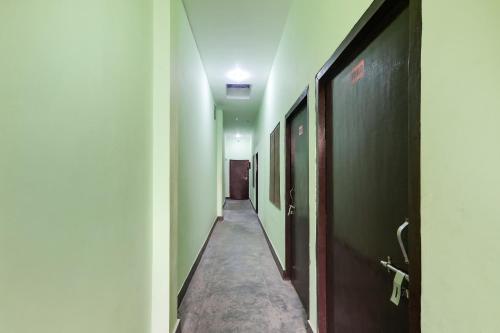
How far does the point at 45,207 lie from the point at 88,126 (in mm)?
379

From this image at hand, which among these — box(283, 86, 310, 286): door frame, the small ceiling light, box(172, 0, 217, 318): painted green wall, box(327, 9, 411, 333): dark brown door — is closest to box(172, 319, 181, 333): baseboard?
box(172, 0, 217, 318): painted green wall

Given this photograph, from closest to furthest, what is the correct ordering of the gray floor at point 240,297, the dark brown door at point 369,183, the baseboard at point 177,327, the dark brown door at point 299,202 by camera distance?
the dark brown door at point 369,183 < the baseboard at point 177,327 < the gray floor at point 240,297 < the dark brown door at point 299,202

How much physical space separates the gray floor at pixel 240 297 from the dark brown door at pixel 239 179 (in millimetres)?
8534

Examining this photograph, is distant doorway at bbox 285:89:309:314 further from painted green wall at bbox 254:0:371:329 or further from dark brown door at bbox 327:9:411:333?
dark brown door at bbox 327:9:411:333

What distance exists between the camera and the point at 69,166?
3.15 ft

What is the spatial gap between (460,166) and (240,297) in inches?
100

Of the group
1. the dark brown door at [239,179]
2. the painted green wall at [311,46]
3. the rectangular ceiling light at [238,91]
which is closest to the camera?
the painted green wall at [311,46]

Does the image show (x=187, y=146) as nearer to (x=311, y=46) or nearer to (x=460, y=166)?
(x=311, y=46)

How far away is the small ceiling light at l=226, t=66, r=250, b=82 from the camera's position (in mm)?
4471

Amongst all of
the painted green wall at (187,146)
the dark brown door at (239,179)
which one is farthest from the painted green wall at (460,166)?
the dark brown door at (239,179)

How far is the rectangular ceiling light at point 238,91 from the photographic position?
536 centimetres

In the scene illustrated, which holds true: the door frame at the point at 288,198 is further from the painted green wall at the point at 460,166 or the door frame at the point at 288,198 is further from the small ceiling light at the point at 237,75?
the painted green wall at the point at 460,166

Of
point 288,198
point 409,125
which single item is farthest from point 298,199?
point 409,125

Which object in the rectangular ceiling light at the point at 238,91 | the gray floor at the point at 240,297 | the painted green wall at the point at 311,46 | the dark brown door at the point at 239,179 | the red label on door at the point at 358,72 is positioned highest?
the rectangular ceiling light at the point at 238,91
